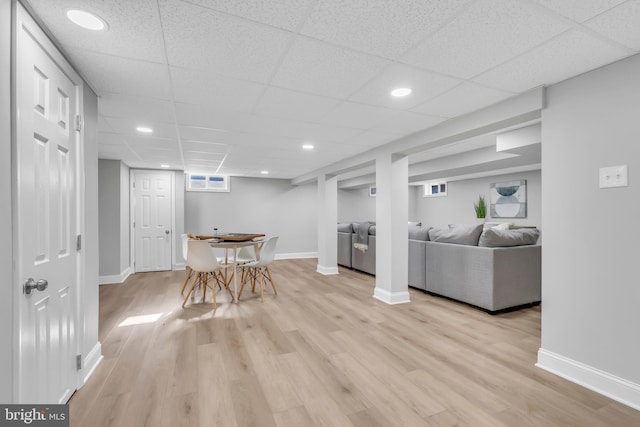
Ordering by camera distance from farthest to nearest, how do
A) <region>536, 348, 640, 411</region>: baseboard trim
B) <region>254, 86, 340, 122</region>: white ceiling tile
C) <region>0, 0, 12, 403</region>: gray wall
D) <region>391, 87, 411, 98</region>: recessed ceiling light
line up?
1. <region>254, 86, 340, 122</region>: white ceiling tile
2. <region>391, 87, 411, 98</region>: recessed ceiling light
3. <region>536, 348, 640, 411</region>: baseboard trim
4. <region>0, 0, 12, 403</region>: gray wall

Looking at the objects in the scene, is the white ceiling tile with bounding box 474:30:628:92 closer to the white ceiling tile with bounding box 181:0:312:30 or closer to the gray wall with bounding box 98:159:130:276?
A: the white ceiling tile with bounding box 181:0:312:30

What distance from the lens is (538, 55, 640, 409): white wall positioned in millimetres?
1782

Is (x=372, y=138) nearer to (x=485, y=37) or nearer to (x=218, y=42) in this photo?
(x=485, y=37)

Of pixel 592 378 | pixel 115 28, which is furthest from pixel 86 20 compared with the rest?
pixel 592 378

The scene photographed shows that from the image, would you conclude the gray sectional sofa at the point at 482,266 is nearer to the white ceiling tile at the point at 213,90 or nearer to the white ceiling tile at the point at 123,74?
the white ceiling tile at the point at 213,90

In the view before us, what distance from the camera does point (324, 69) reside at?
1930 millimetres

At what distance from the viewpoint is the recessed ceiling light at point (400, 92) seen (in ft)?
7.34

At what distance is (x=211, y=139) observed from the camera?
3744mm

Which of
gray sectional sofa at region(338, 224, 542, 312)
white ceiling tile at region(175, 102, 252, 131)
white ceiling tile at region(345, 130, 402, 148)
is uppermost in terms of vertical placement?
white ceiling tile at region(175, 102, 252, 131)

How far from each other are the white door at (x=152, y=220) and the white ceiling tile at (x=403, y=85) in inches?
208

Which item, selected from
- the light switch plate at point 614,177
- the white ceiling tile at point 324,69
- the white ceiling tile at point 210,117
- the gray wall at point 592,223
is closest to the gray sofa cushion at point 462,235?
the gray wall at point 592,223

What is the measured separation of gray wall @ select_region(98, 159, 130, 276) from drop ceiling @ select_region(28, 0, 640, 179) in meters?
2.45

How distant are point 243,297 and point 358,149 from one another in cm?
280

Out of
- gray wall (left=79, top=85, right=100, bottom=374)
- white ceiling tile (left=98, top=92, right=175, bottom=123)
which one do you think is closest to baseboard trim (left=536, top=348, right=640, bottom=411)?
gray wall (left=79, top=85, right=100, bottom=374)
